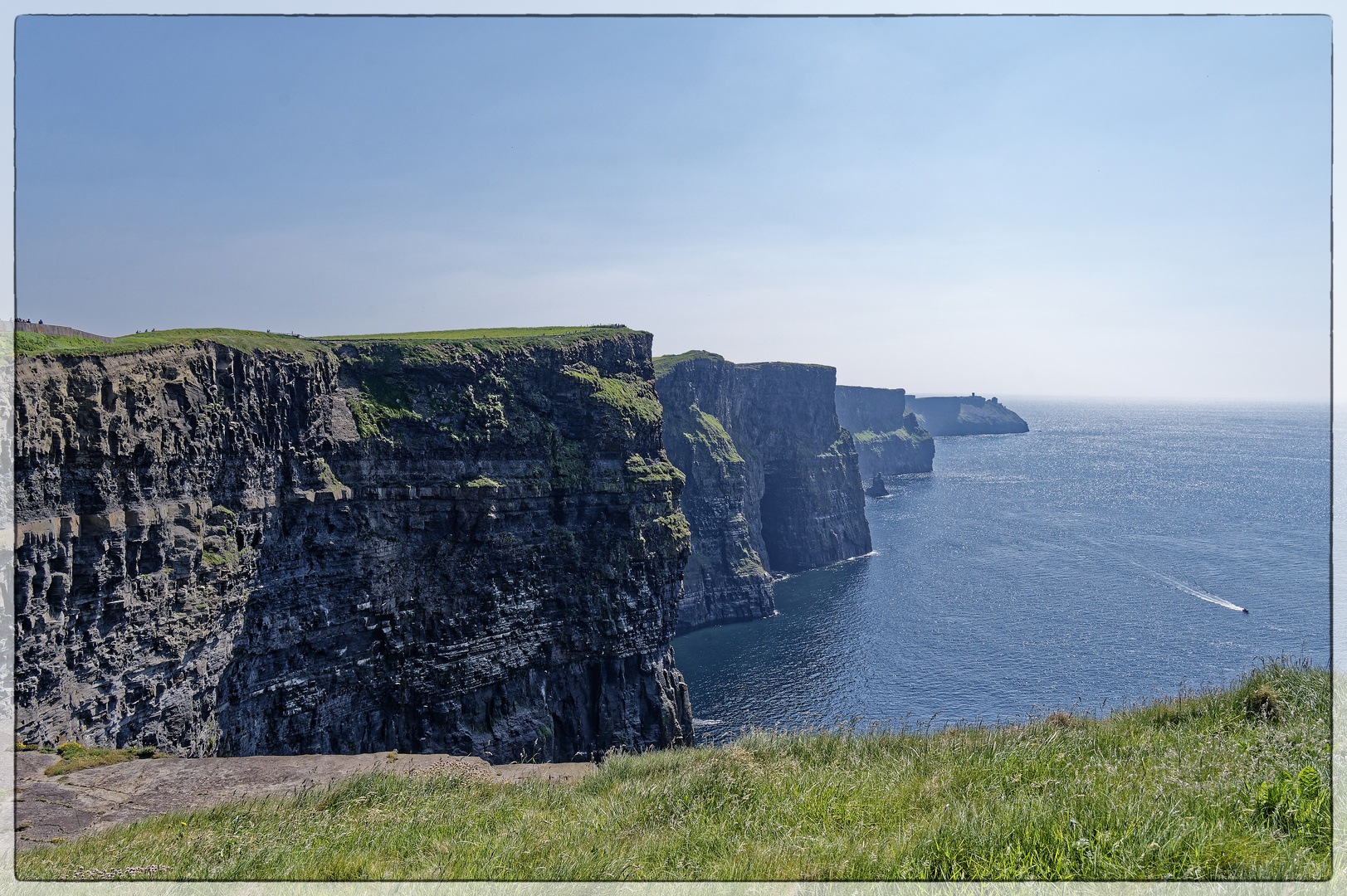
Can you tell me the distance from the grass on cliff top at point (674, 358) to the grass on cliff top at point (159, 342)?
56.3 metres

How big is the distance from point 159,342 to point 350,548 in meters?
12.2

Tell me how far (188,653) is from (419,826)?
23.4 m

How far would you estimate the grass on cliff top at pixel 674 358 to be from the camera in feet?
297

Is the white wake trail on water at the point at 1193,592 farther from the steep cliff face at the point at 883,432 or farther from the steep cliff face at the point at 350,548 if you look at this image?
the steep cliff face at the point at 883,432

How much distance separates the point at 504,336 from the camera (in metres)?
46.3

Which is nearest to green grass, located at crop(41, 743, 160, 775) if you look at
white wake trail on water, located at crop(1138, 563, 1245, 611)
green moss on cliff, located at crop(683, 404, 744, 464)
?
green moss on cliff, located at crop(683, 404, 744, 464)

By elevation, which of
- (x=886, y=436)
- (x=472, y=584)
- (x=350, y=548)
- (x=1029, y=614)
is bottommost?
(x=1029, y=614)

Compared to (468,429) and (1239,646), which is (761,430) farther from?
(468,429)

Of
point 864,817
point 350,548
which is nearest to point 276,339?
point 350,548

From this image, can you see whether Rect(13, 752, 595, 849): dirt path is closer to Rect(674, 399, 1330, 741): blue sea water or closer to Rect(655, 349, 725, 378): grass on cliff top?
Rect(674, 399, 1330, 741): blue sea water

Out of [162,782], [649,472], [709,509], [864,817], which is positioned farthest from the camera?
[709,509]

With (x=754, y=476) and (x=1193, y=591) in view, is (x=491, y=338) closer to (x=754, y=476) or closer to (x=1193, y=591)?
(x=754, y=476)

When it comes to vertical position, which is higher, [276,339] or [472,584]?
[276,339]

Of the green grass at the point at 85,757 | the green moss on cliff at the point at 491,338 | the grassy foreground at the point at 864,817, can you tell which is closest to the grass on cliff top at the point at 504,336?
the green moss on cliff at the point at 491,338
